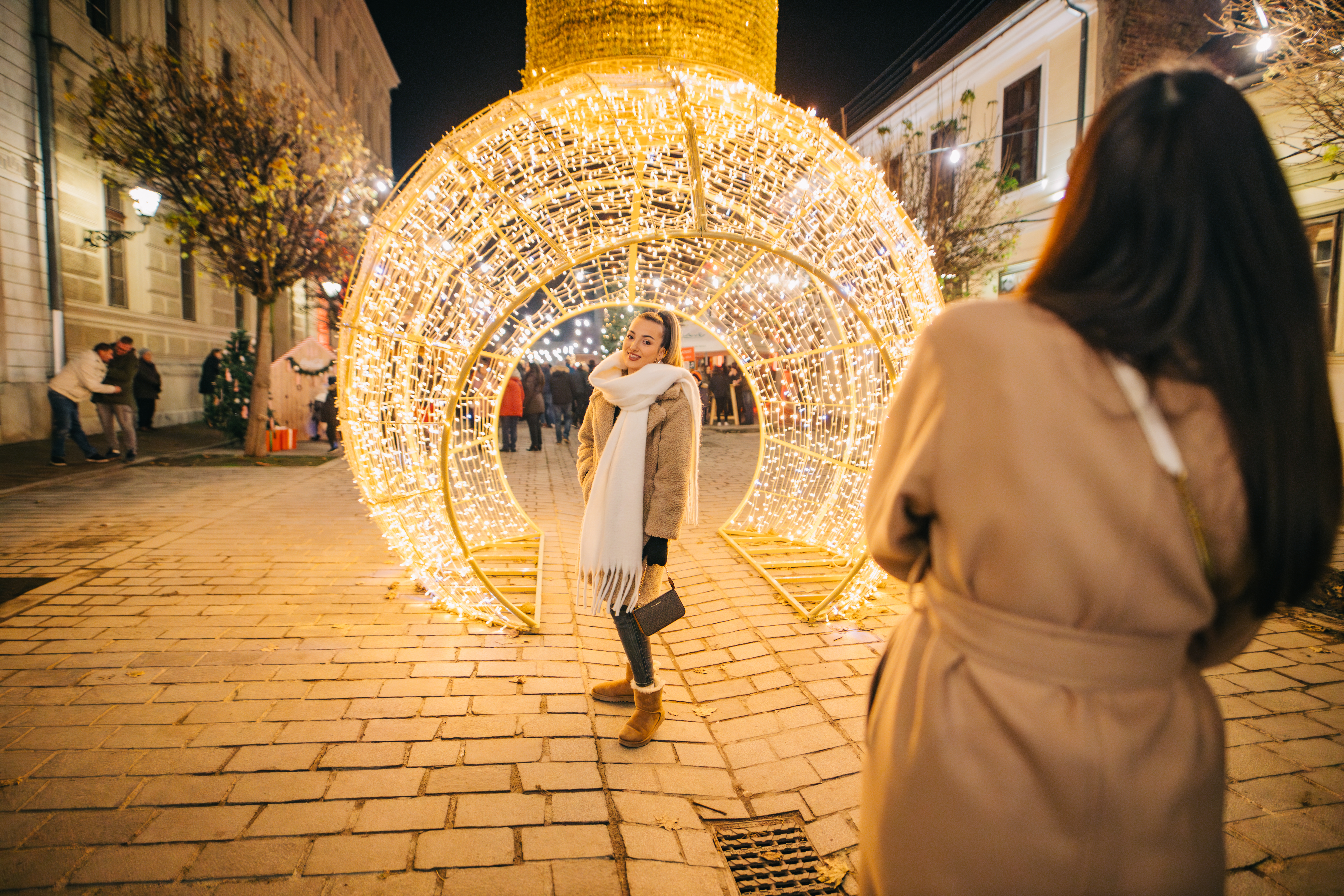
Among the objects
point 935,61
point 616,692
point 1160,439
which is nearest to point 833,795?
point 616,692

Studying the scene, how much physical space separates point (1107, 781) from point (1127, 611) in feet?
0.88

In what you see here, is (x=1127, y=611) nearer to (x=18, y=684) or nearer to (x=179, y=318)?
(x=18, y=684)

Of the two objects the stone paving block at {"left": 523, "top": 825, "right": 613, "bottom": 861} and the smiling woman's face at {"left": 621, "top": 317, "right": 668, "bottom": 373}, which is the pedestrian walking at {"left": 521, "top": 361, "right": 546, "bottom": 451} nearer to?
the smiling woman's face at {"left": 621, "top": 317, "right": 668, "bottom": 373}

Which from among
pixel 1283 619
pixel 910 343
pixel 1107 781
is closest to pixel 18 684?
pixel 1107 781

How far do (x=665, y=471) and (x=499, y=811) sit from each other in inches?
58.0

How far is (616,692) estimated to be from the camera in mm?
3279

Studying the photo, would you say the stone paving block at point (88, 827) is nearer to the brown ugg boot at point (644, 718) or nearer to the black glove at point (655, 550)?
the brown ugg boot at point (644, 718)

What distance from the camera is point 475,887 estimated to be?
2.08 metres

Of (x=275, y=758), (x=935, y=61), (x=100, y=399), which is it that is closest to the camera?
(x=275, y=758)

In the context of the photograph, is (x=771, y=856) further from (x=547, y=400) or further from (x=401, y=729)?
(x=547, y=400)

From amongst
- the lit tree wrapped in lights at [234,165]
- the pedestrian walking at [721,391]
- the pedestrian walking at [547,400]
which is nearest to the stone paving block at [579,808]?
the lit tree wrapped in lights at [234,165]

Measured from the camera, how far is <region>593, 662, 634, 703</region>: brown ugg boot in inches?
129

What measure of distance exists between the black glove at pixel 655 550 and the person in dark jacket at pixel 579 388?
11806mm

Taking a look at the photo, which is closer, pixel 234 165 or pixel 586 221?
pixel 586 221
